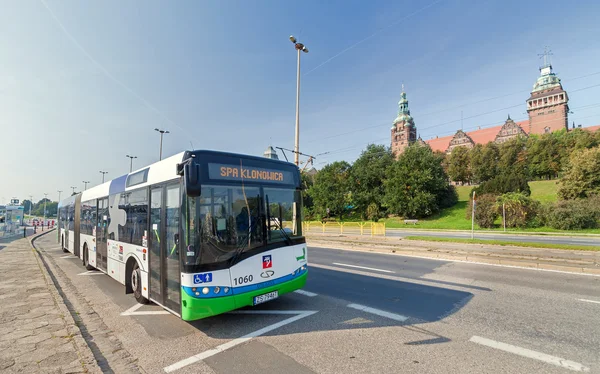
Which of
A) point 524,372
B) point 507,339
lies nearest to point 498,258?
point 507,339

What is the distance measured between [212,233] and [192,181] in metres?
0.90

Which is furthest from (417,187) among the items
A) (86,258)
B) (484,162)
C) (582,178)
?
(86,258)

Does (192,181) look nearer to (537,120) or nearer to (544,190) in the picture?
(544,190)

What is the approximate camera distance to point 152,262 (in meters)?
5.71

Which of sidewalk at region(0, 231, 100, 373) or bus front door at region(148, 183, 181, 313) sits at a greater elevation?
bus front door at region(148, 183, 181, 313)

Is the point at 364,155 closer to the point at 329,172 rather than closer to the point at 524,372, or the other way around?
the point at 329,172

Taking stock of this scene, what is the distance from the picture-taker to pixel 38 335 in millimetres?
4691

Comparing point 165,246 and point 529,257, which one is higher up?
point 165,246

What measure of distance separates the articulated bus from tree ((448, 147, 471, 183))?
74.6 meters

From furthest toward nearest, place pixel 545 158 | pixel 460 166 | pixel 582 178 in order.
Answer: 1. pixel 460 166
2. pixel 545 158
3. pixel 582 178

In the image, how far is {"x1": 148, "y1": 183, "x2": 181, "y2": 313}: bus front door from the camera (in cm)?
491

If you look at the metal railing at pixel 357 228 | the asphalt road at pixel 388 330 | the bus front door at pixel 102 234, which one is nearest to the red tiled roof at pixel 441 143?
the metal railing at pixel 357 228

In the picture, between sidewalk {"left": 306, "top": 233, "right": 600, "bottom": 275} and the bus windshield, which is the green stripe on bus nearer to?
the bus windshield

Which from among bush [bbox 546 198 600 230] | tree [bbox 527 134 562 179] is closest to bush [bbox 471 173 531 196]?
bush [bbox 546 198 600 230]
